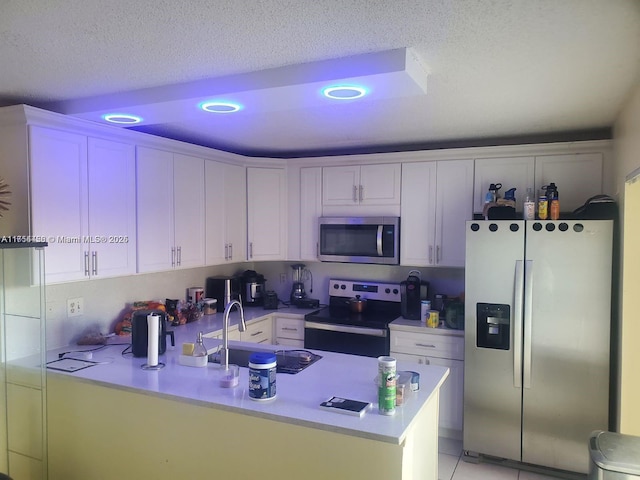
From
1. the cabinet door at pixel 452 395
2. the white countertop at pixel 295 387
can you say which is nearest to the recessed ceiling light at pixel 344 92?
the white countertop at pixel 295 387

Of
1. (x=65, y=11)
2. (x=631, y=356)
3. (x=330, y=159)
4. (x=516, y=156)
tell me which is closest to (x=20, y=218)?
(x=65, y=11)

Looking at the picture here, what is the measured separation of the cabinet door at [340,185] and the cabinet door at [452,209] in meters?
0.70

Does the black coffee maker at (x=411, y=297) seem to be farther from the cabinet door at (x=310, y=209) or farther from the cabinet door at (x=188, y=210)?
the cabinet door at (x=188, y=210)

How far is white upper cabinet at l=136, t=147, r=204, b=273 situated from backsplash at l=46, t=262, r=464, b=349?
0.33m

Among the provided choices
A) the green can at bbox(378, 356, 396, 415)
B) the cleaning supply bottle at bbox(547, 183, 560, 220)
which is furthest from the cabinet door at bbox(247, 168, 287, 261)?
the green can at bbox(378, 356, 396, 415)

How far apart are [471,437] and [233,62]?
9.39ft

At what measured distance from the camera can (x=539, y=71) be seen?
213cm

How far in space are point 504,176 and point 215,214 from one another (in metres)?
2.26

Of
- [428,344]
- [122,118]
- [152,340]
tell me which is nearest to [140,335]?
[152,340]

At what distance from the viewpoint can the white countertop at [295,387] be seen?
72.5 inches

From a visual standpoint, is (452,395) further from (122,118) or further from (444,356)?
(122,118)

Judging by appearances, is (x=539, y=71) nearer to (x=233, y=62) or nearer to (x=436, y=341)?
(x=233, y=62)

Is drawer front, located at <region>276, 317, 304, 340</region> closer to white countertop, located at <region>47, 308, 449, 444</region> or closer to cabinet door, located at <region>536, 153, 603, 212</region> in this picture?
white countertop, located at <region>47, 308, 449, 444</region>

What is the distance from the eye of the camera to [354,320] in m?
3.85
